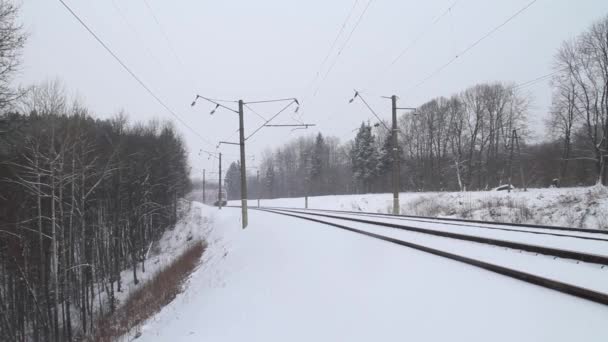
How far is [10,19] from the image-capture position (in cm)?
1138

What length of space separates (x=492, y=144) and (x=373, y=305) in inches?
2037

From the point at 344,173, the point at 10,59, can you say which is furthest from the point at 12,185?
the point at 344,173

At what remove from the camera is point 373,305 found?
4688 mm

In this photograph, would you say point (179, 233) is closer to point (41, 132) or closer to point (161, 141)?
point (161, 141)

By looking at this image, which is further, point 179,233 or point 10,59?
point 179,233

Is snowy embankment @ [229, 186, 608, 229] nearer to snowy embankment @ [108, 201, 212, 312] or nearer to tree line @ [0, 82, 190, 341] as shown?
snowy embankment @ [108, 201, 212, 312]

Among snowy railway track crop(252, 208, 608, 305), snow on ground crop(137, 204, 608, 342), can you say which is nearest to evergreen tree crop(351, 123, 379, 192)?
snow on ground crop(137, 204, 608, 342)

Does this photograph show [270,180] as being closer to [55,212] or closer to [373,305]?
[55,212]

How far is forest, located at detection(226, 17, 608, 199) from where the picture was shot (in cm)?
3014

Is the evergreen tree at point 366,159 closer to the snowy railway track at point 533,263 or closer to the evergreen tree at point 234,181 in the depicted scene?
the snowy railway track at point 533,263

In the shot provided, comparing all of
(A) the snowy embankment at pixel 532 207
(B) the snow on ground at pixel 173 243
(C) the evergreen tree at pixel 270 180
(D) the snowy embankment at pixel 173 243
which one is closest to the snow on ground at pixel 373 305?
(A) the snowy embankment at pixel 532 207

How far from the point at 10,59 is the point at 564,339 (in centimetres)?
1664

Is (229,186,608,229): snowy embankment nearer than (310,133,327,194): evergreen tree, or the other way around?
(229,186,608,229): snowy embankment

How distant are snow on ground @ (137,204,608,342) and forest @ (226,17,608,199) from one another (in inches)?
1118
